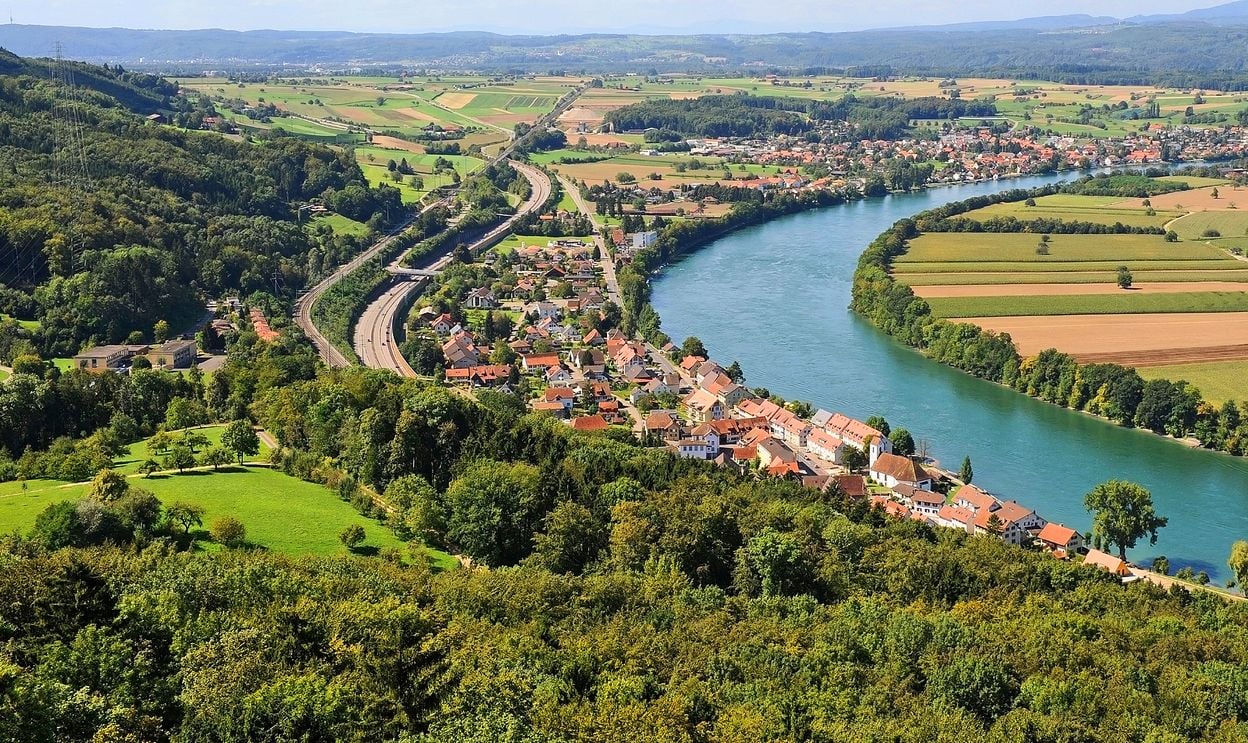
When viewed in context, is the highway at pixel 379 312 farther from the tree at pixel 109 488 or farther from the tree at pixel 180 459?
the tree at pixel 109 488

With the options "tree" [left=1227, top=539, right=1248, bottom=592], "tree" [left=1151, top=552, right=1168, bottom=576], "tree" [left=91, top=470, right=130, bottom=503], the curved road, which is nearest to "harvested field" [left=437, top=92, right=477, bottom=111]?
the curved road

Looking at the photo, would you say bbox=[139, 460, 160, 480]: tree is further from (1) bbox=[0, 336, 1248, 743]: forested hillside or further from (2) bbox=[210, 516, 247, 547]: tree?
(2) bbox=[210, 516, 247, 547]: tree

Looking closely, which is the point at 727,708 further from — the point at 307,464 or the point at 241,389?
the point at 241,389

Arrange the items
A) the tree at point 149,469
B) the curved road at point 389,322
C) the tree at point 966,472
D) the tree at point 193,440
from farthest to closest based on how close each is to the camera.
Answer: the curved road at point 389,322, the tree at point 966,472, the tree at point 193,440, the tree at point 149,469

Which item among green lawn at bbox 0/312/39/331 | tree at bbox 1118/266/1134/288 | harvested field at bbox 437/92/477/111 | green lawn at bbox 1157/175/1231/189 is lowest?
green lawn at bbox 0/312/39/331

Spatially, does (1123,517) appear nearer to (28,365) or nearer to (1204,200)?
(28,365)

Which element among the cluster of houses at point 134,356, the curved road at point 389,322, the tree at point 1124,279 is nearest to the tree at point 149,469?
the cluster of houses at point 134,356
